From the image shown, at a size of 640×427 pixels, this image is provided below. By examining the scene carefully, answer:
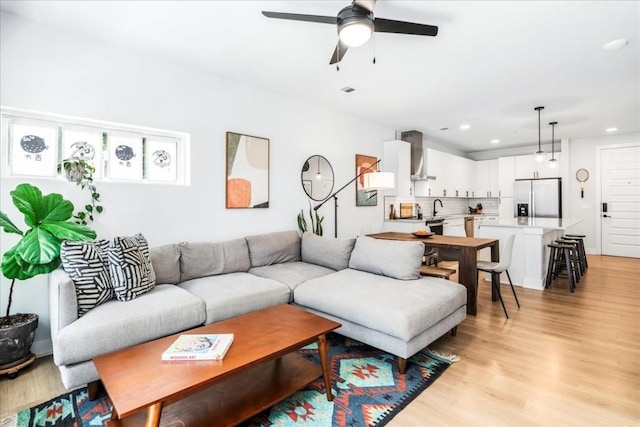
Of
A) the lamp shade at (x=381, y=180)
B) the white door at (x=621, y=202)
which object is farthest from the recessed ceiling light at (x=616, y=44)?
the white door at (x=621, y=202)

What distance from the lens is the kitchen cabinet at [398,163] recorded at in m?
5.83

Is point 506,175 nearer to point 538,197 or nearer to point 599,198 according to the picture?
point 538,197

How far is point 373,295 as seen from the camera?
253 cm

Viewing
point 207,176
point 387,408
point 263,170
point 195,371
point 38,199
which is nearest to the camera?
point 195,371

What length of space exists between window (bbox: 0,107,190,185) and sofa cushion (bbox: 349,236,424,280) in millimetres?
1999

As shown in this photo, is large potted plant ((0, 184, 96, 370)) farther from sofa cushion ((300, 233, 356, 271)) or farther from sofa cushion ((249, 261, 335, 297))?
sofa cushion ((300, 233, 356, 271))

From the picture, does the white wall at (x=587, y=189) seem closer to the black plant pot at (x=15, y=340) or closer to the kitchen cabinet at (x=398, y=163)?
the kitchen cabinet at (x=398, y=163)

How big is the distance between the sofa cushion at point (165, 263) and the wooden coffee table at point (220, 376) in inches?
44.1

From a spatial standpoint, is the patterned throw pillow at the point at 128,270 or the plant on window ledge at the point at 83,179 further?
the plant on window ledge at the point at 83,179

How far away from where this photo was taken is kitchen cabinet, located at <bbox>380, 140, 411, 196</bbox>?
5832 mm

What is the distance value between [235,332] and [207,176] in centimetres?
210

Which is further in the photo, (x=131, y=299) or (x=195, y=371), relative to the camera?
(x=131, y=299)

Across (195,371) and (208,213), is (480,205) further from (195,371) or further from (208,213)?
(195,371)

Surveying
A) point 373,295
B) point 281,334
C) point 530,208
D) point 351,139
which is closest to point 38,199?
point 281,334
